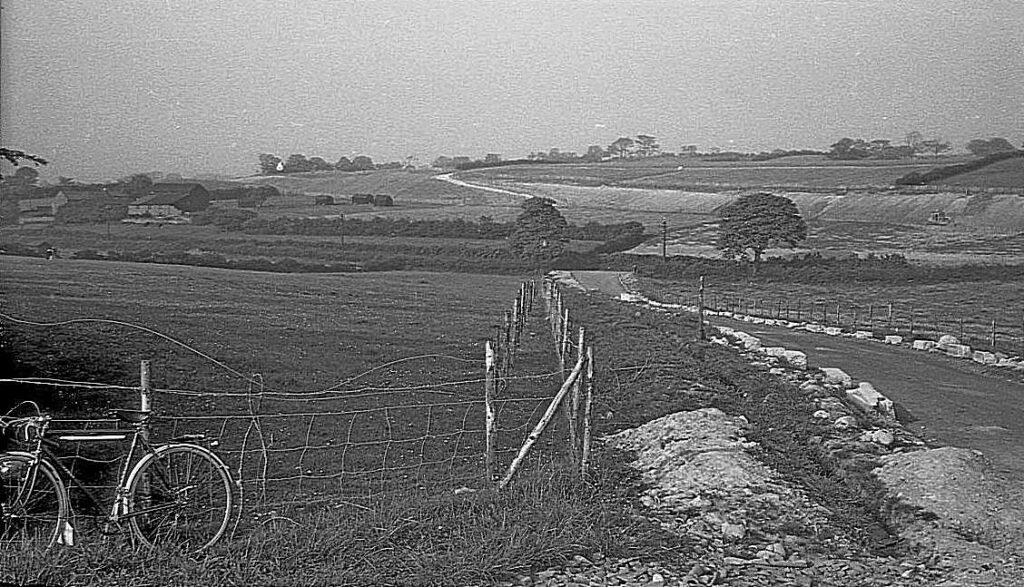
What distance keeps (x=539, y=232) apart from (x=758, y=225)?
664 cm

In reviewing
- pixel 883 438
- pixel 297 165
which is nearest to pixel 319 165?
pixel 297 165

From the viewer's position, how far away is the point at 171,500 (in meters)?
4.83

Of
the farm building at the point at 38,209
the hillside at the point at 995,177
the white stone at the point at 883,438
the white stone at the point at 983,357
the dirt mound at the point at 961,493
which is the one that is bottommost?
the white stone at the point at 983,357

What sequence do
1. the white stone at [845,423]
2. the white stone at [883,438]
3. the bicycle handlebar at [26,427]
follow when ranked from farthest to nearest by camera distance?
the white stone at [845,423] → the white stone at [883,438] → the bicycle handlebar at [26,427]

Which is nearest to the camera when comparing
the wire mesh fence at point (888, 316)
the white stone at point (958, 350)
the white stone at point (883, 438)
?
the white stone at point (883, 438)

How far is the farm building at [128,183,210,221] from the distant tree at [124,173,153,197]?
182 mm

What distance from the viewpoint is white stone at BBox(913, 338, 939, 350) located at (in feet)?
55.1

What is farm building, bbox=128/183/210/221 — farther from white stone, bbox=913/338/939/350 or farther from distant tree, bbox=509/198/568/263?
white stone, bbox=913/338/939/350

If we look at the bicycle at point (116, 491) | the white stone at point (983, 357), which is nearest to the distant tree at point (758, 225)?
the white stone at point (983, 357)

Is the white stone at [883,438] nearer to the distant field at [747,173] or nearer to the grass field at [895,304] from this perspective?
the distant field at [747,173]

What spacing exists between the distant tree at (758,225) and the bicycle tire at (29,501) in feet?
53.3

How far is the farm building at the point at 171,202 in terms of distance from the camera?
449 inches

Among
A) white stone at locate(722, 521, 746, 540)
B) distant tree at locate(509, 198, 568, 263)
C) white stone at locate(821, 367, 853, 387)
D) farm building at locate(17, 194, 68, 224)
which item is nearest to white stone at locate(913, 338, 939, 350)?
white stone at locate(821, 367, 853, 387)

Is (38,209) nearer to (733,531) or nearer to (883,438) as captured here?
(733,531)
